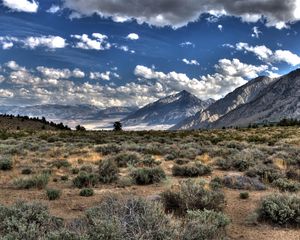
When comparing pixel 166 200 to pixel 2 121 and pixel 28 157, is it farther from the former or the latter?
→ pixel 2 121

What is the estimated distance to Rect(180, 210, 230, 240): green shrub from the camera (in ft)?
24.4

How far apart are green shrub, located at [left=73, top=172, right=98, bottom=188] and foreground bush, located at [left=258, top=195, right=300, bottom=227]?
25.2 ft

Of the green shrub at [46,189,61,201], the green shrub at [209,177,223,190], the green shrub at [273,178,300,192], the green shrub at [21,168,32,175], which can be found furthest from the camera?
the green shrub at [21,168,32,175]

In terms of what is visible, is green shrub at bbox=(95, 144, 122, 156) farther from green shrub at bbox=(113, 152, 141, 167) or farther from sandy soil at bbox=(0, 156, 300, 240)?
sandy soil at bbox=(0, 156, 300, 240)

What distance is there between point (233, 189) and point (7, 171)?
11.9m

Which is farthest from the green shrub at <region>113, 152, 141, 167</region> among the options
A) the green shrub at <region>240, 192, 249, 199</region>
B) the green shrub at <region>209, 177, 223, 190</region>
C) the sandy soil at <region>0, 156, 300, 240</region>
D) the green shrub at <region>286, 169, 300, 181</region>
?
the green shrub at <region>240, 192, 249, 199</region>

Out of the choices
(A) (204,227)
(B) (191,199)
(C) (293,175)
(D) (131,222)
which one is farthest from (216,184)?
(D) (131,222)

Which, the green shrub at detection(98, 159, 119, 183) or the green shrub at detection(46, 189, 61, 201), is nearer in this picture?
the green shrub at detection(46, 189, 61, 201)

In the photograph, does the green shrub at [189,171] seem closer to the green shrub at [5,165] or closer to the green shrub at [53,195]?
the green shrub at [53,195]

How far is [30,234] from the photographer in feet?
23.8

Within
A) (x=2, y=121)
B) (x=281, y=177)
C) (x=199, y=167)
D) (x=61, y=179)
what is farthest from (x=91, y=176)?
(x=2, y=121)

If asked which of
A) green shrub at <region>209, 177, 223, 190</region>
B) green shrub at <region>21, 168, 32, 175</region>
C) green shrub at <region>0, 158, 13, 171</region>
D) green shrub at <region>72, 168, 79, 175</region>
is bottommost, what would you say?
green shrub at <region>209, 177, 223, 190</region>

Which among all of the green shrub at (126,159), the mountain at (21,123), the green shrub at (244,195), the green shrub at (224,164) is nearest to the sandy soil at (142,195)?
the green shrub at (244,195)

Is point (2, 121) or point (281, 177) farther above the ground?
point (2, 121)
